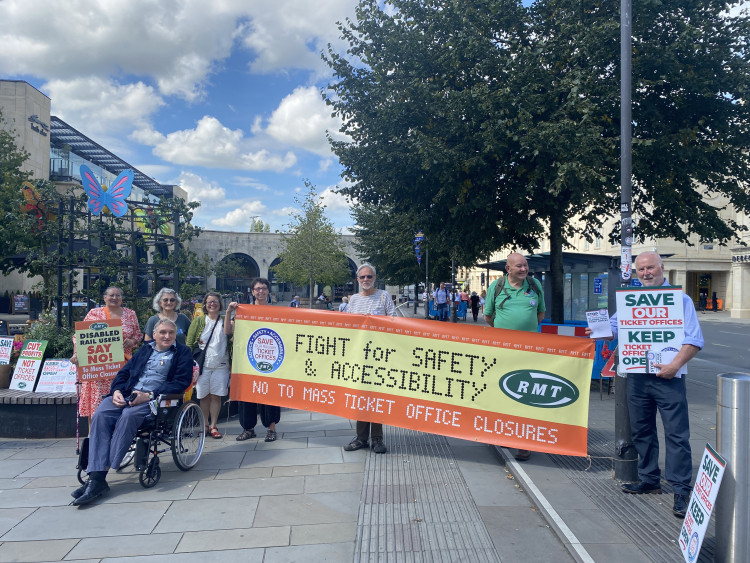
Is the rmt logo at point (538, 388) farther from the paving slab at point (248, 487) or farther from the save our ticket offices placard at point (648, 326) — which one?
the paving slab at point (248, 487)

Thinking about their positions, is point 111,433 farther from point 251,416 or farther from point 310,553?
point 310,553

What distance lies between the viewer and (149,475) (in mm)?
4984

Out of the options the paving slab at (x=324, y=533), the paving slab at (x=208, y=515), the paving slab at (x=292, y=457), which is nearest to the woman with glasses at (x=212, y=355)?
the paving slab at (x=292, y=457)

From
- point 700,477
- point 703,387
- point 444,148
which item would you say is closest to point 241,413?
point 700,477

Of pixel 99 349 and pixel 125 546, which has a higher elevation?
pixel 99 349

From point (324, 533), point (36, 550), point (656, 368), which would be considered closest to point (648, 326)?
point (656, 368)

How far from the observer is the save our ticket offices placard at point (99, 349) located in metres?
5.51

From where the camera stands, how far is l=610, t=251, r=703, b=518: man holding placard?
4199mm

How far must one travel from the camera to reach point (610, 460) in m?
5.49

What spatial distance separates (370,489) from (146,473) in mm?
2067

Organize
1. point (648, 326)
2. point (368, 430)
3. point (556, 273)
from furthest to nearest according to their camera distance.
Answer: point (556, 273), point (368, 430), point (648, 326)

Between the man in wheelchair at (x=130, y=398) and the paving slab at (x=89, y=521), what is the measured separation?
149 mm

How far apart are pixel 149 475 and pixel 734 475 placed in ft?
15.1

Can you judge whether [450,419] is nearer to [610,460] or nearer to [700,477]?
[610,460]
